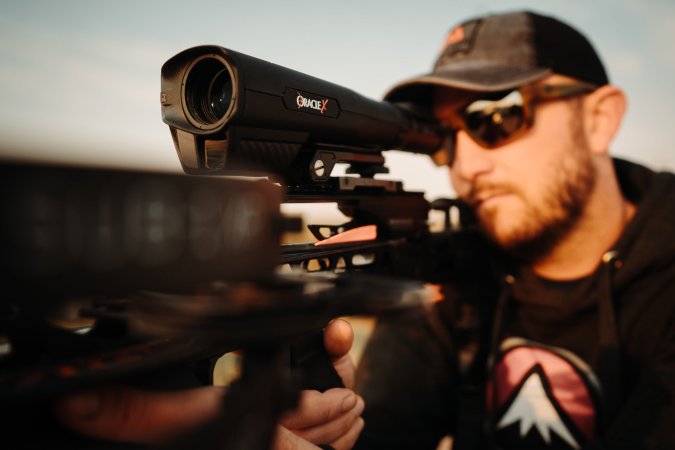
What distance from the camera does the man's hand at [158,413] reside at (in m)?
0.62

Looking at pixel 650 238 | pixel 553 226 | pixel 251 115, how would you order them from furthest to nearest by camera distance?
pixel 553 226
pixel 650 238
pixel 251 115

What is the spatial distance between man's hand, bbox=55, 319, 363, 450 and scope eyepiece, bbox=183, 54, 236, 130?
2.14ft

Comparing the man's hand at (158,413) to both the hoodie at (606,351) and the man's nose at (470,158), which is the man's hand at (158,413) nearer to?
the hoodie at (606,351)

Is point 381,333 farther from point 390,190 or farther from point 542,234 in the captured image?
point 390,190

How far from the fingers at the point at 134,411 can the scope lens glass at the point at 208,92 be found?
0.68 meters

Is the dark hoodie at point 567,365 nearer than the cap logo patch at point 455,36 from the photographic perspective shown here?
Yes

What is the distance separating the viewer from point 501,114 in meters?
2.19

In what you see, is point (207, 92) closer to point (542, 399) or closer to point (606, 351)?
point (606, 351)

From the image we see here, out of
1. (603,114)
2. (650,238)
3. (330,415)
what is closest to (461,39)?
(603,114)

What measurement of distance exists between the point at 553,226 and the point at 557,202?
0.14 m

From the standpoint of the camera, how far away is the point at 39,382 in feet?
1.82

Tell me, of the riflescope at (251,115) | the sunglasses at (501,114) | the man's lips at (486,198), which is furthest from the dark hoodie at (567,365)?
the riflescope at (251,115)

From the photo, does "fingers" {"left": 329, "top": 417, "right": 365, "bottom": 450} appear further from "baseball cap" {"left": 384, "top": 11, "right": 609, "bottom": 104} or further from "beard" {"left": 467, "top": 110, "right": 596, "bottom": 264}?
"baseball cap" {"left": 384, "top": 11, "right": 609, "bottom": 104}

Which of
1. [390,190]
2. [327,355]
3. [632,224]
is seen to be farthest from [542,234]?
[327,355]
